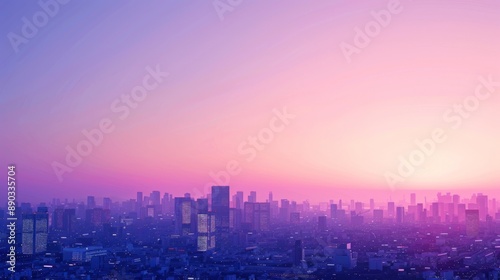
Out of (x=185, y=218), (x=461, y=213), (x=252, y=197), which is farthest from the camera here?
(x=252, y=197)

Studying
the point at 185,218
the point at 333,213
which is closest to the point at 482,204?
Result: the point at 333,213

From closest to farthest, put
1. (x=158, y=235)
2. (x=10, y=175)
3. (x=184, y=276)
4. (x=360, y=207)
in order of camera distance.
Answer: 1. (x=10, y=175)
2. (x=184, y=276)
3. (x=158, y=235)
4. (x=360, y=207)

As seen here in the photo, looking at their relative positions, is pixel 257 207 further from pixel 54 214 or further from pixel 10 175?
pixel 10 175

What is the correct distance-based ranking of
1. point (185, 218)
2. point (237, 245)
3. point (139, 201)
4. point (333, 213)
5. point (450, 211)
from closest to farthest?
point (237, 245) < point (185, 218) < point (450, 211) < point (333, 213) < point (139, 201)

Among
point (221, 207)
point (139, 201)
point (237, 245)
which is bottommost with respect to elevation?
point (237, 245)

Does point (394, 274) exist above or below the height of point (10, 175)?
below

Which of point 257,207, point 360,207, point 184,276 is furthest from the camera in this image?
point 360,207

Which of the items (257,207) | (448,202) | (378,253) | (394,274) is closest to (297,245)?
(378,253)

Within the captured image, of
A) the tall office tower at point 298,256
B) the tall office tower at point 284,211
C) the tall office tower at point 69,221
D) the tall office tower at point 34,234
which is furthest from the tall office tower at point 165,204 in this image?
the tall office tower at point 298,256

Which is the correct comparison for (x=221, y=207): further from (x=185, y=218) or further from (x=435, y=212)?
(x=435, y=212)
